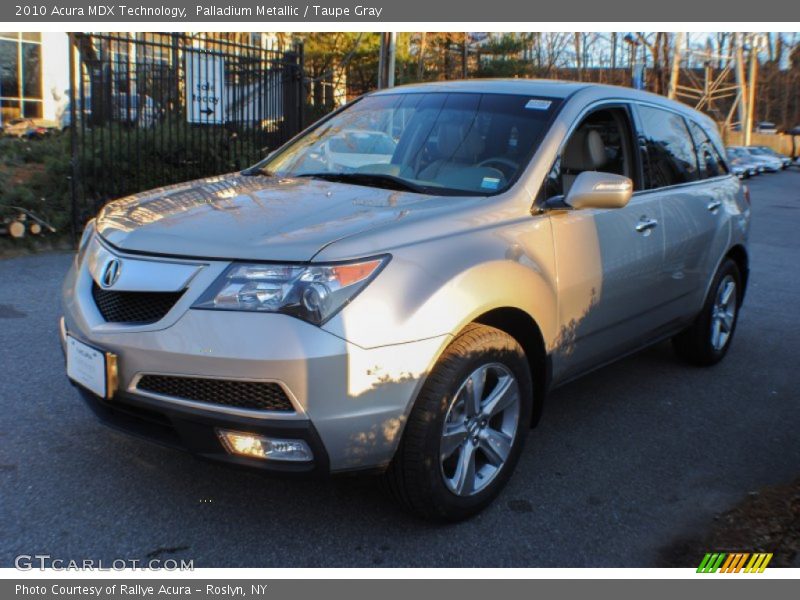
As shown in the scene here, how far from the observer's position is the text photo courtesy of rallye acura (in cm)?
277

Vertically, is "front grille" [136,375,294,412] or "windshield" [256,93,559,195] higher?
"windshield" [256,93,559,195]

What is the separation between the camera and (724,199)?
543 centimetres

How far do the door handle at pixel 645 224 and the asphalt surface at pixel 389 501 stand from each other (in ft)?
3.64

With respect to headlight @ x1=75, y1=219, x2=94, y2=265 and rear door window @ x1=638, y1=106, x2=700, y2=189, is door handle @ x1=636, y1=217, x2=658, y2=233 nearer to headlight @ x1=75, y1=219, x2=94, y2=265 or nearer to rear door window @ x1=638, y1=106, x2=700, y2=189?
rear door window @ x1=638, y1=106, x2=700, y2=189

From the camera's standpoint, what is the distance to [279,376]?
2699 mm

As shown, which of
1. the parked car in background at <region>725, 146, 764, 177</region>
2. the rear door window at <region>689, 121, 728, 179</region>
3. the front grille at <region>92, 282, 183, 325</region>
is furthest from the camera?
the parked car in background at <region>725, 146, 764, 177</region>

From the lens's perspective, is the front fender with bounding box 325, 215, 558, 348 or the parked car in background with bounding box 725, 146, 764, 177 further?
the parked car in background with bounding box 725, 146, 764, 177

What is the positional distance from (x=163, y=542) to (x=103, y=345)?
30.9 inches

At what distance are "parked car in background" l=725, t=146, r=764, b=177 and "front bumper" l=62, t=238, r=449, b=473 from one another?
32957 millimetres

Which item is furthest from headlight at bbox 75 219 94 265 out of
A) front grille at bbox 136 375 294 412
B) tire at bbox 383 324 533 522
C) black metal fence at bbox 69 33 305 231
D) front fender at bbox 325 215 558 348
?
black metal fence at bbox 69 33 305 231

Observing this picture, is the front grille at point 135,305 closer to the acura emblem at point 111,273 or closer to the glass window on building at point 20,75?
the acura emblem at point 111,273

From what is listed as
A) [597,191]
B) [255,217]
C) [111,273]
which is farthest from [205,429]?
[597,191]

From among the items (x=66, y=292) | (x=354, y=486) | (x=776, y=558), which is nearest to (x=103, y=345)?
(x=66, y=292)

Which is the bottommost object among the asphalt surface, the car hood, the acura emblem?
the asphalt surface
